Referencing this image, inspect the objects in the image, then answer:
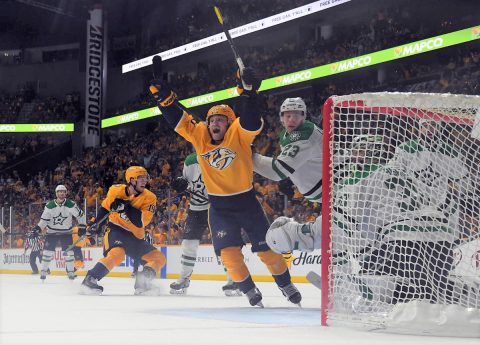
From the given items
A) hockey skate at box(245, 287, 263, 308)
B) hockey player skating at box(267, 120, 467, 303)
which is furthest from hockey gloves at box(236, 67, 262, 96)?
hockey skate at box(245, 287, 263, 308)

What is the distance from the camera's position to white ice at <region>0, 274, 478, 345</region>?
3086mm

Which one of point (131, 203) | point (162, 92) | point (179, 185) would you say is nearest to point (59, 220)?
point (131, 203)

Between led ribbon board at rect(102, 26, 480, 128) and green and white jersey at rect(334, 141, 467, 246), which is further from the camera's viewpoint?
led ribbon board at rect(102, 26, 480, 128)

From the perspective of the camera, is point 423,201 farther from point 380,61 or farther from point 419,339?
point 380,61

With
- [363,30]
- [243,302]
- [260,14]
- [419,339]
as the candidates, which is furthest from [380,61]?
[419,339]

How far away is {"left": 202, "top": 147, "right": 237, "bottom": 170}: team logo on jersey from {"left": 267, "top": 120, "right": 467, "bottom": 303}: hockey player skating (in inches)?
58.9

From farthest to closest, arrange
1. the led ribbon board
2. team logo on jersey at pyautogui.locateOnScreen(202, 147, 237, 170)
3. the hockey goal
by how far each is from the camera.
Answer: the led ribbon board, team logo on jersey at pyautogui.locateOnScreen(202, 147, 237, 170), the hockey goal

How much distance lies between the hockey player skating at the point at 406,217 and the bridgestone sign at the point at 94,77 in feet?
71.0

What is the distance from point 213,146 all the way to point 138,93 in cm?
2257

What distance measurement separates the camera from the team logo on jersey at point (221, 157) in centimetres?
533

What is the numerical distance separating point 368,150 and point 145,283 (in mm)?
3887

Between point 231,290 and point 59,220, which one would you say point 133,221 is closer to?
point 231,290

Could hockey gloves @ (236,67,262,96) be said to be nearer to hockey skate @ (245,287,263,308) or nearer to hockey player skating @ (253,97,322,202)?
hockey player skating @ (253,97,322,202)

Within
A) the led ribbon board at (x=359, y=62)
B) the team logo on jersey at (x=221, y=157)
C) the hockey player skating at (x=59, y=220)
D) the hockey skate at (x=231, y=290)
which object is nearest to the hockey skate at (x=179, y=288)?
the hockey skate at (x=231, y=290)
